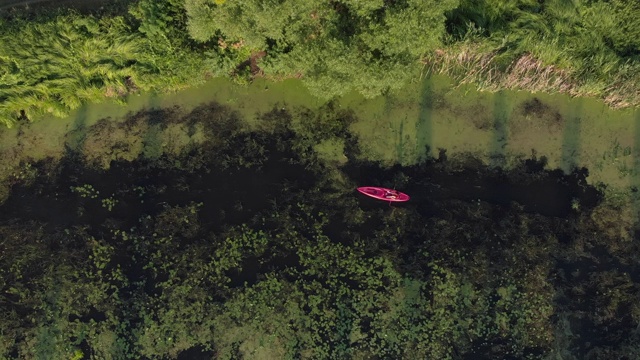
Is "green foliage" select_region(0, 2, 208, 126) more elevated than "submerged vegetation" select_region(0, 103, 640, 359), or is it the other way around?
"green foliage" select_region(0, 2, 208, 126)

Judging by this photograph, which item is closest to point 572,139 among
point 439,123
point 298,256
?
point 439,123

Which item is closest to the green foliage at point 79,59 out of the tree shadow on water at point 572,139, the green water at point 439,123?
the green water at point 439,123

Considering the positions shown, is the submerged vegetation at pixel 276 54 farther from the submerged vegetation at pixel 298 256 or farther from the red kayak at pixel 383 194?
the red kayak at pixel 383 194

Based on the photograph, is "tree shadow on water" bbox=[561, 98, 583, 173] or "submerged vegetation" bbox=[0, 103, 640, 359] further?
"tree shadow on water" bbox=[561, 98, 583, 173]

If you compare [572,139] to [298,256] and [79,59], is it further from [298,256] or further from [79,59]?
[79,59]

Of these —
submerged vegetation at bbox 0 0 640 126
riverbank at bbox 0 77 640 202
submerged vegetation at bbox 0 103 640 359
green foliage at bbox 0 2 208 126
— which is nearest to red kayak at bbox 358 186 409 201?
submerged vegetation at bbox 0 103 640 359

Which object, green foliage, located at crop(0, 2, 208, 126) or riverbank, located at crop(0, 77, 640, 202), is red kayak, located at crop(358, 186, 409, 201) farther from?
green foliage, located at crop(0, 2, 208, 126)
